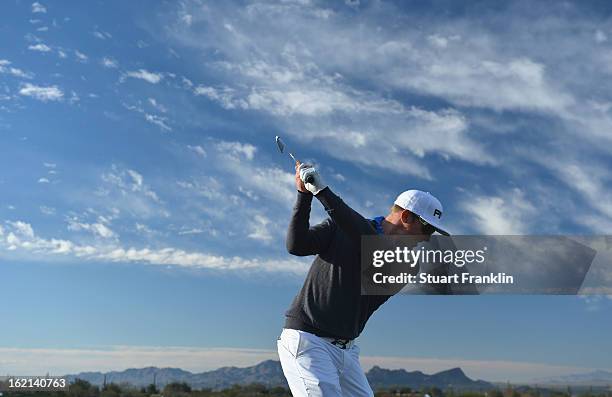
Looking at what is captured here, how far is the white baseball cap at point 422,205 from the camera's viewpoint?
828cm

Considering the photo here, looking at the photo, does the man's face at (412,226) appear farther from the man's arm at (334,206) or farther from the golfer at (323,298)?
the man's arm at (334,206)

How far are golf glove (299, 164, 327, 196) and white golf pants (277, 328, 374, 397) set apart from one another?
1.51 metres

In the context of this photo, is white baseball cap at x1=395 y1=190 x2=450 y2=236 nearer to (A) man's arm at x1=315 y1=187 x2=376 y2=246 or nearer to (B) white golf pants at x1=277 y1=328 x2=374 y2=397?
(A) man's arm at x1=315 y1=187 x2=376 y2=246

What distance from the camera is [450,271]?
9.48 metres

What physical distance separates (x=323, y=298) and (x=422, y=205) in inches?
61.6

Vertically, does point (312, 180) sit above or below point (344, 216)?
above

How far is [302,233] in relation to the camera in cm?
761

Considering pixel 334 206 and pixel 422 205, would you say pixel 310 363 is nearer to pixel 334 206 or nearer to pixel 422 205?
pixel 334 206

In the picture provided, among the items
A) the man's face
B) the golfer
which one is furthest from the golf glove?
the man's face

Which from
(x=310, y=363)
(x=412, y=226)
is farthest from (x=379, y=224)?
(x=310, y=363)

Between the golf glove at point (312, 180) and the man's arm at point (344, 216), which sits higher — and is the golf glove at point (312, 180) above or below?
above

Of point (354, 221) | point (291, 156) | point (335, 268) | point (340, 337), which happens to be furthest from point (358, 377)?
point (291, 156)

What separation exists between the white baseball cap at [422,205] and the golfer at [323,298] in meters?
0.52

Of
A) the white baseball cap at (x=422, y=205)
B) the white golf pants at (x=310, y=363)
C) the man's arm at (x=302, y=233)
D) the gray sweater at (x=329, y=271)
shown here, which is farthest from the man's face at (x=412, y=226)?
the white golf pants at (x=310, y=363)
